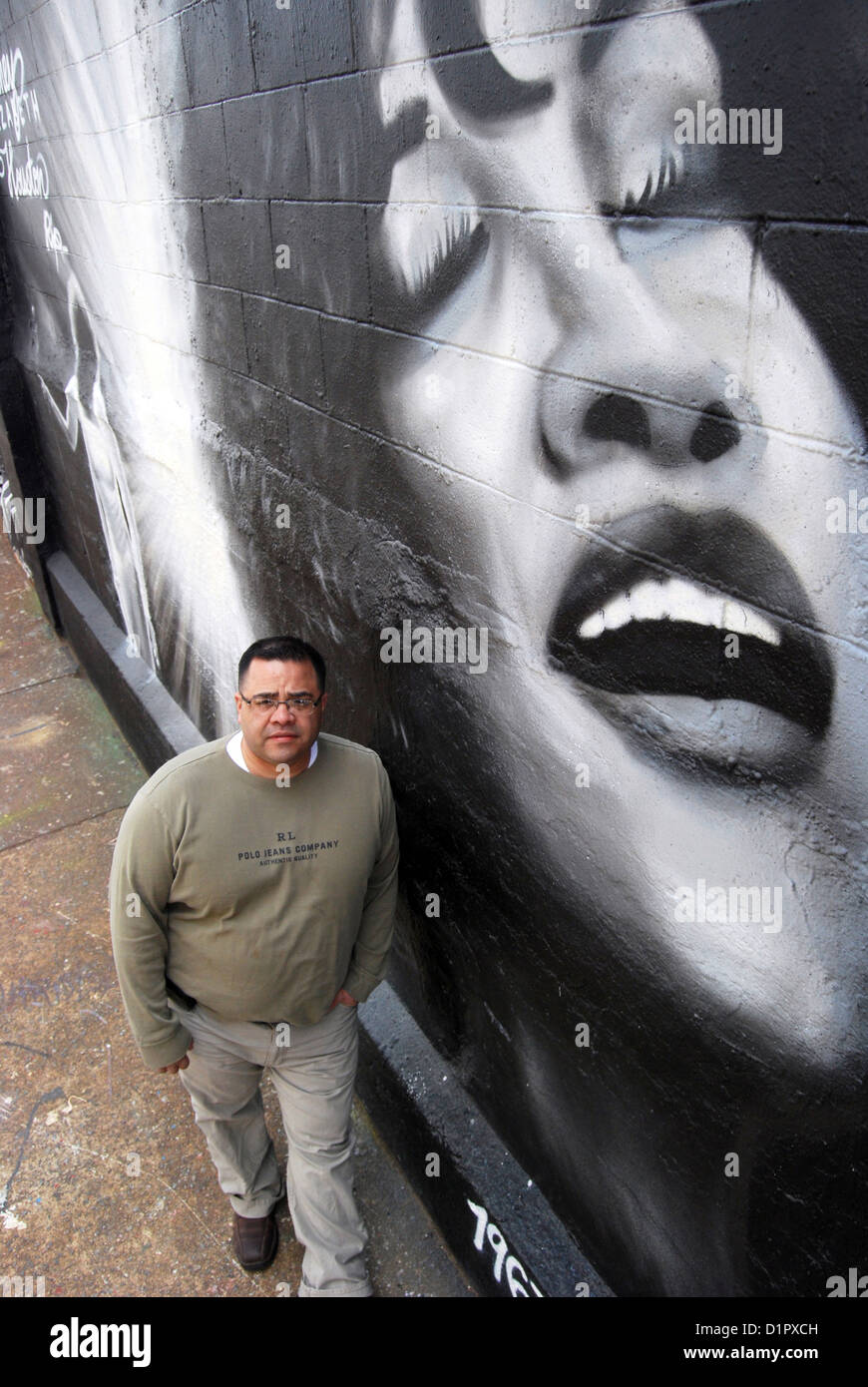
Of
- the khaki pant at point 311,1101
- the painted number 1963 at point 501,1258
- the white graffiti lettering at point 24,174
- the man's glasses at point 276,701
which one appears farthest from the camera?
the white graffiti lettering at point 24,174

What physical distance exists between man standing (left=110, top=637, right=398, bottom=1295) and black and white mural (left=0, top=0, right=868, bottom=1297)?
1.06 ft

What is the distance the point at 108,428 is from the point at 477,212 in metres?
3.49

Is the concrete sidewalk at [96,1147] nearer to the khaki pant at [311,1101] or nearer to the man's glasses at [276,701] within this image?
the khaki pant at [311,1101]

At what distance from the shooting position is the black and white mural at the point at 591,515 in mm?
1418

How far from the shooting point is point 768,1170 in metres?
1.82

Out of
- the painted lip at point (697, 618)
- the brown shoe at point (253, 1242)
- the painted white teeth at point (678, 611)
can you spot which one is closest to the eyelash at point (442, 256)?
the painted lip at point (697, 618)

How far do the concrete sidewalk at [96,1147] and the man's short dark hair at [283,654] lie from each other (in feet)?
5.51

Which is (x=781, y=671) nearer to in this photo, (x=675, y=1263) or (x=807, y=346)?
(x=807, y=346)

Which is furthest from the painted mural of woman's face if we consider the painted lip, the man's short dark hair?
the man's short dark hair

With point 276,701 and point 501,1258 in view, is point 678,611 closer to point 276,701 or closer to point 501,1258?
point 276,701

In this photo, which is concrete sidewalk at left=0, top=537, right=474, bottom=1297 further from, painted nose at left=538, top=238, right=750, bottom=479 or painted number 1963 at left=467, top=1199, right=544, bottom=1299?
painted nose at left=538, top=238, right=750, bottom=479

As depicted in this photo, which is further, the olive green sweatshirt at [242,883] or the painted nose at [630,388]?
the olive green sweatshirt at [242,883]

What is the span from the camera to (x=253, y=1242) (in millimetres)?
2869

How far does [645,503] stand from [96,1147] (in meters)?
2.73
